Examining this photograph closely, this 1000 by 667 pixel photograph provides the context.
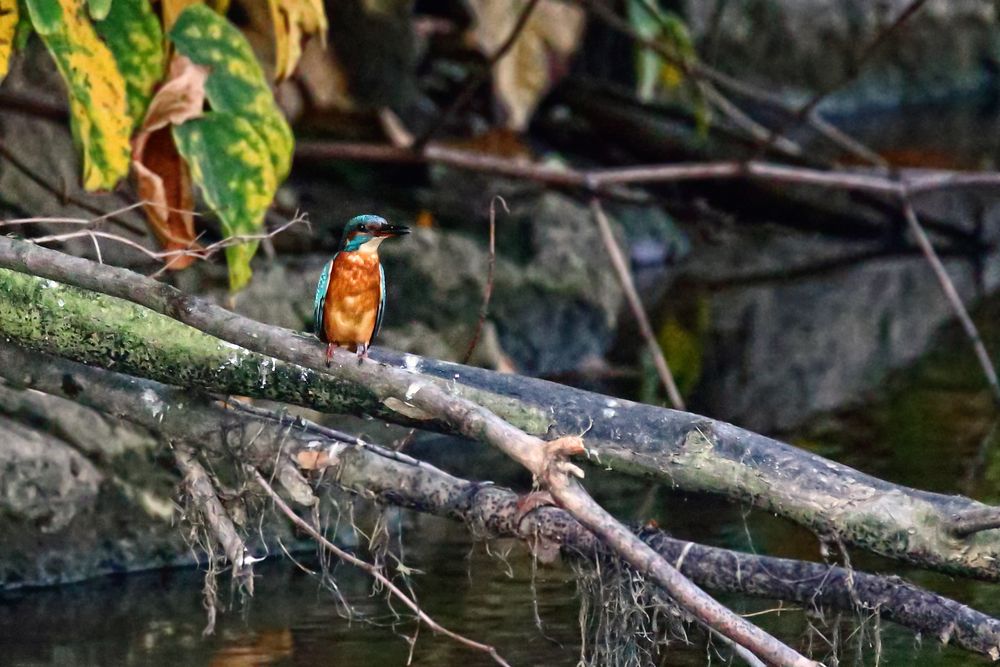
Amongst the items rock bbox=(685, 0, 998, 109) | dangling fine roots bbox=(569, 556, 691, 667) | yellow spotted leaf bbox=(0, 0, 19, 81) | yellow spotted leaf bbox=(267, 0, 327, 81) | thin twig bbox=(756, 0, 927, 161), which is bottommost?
dangling fine roots bbox=(569, 556, 691, 667)

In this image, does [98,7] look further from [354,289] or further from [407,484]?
[407,484]

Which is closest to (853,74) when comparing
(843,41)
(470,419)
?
(470,419)

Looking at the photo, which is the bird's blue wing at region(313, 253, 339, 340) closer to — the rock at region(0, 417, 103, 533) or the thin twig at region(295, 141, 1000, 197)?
the rock at region(0, 417, 103, 533)

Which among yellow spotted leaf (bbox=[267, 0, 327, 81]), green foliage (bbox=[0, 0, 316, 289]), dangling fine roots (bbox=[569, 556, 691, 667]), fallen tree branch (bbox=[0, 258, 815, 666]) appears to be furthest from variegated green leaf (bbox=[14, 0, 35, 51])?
dangling fine roots (bbox=[569, 556, 691, 667])

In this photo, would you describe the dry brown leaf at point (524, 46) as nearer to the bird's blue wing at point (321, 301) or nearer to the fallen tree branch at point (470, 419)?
the bird's blue wing at point (321, 301)

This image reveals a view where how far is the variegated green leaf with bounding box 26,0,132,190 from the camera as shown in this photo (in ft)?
11.7

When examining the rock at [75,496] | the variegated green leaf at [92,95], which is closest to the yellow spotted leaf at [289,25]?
the variegated green leaf at [92,95]

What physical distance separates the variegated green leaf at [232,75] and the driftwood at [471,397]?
0.91 meters

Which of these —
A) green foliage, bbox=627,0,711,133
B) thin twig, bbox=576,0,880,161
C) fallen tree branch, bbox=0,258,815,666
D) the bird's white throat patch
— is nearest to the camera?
fallen tree branch, bbox=0,258,815,666

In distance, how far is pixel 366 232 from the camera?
331 centimetres

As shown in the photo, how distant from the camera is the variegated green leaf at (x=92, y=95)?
11.7 ft

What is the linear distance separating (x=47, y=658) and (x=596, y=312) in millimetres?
4030

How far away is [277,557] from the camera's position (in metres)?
4.32

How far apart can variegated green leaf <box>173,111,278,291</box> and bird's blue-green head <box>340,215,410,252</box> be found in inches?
18.5
